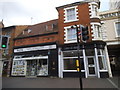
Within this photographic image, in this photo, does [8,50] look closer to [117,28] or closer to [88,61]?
[88,61]

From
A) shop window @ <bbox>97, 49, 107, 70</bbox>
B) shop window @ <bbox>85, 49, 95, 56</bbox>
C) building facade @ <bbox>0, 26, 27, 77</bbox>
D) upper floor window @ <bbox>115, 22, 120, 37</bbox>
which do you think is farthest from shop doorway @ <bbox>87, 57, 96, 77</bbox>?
building facade @ <bbox>0, 26, 27, 77</bbox>

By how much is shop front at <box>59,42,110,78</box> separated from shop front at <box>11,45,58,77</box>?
4.29 ft

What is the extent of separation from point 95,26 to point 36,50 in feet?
29.4

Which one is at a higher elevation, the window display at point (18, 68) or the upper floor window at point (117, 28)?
the upper floor window at point (117, 28)

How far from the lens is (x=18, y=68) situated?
1592cm

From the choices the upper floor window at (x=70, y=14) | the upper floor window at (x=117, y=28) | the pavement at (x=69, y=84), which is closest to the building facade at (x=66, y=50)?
the upper floor window at (x=70, y=14)

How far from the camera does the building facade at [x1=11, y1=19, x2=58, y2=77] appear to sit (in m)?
14.2

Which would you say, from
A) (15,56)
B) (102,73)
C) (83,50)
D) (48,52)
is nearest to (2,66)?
(15,56)

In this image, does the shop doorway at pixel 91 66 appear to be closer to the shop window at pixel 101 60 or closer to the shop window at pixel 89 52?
the shop window at pixel 89 52

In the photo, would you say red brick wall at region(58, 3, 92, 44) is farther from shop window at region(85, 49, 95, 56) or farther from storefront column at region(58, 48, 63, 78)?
shop window at region(85, 49, 95, 56)

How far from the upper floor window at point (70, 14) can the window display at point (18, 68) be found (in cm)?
946

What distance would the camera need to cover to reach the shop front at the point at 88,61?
40.3ft

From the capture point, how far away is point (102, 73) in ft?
39.1

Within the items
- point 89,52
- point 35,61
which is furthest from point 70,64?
point 35,61
